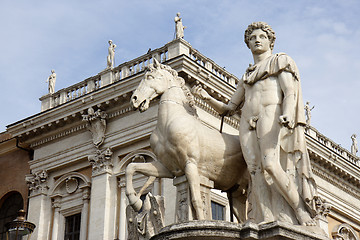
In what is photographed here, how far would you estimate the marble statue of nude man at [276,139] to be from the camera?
373 inches

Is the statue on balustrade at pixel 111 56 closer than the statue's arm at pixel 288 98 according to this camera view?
No

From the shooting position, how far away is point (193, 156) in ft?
33.6

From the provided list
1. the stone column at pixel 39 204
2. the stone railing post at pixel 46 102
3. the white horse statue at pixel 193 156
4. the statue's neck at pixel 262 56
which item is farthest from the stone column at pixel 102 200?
the statue's neck at pixel 262 56

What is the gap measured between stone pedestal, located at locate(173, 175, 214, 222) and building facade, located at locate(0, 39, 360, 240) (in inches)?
495

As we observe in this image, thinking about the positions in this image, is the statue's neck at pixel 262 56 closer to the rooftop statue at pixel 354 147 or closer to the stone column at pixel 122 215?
the stone column at pixel 122 215

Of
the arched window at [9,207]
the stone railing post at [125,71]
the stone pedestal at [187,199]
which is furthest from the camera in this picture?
the arched window at [9,207]

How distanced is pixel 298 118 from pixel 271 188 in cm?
102

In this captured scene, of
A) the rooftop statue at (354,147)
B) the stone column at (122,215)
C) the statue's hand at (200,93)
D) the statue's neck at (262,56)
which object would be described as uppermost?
the rooftop statue at (354,147)

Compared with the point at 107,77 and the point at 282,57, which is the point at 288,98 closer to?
the point at 282,57

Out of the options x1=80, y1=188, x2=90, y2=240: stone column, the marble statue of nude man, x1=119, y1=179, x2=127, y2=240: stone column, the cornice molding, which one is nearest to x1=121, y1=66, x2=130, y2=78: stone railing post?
x1=119, y1=179, x2=127, y2=240: stone column

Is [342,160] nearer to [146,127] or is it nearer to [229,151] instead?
[146,127]

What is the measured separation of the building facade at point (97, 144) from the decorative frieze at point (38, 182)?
4cm

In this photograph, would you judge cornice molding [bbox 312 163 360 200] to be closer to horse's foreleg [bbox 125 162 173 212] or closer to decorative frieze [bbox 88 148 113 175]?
decorative frieze [bbox 88 148 113 175]

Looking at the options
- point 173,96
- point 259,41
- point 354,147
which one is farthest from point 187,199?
point 354,147
